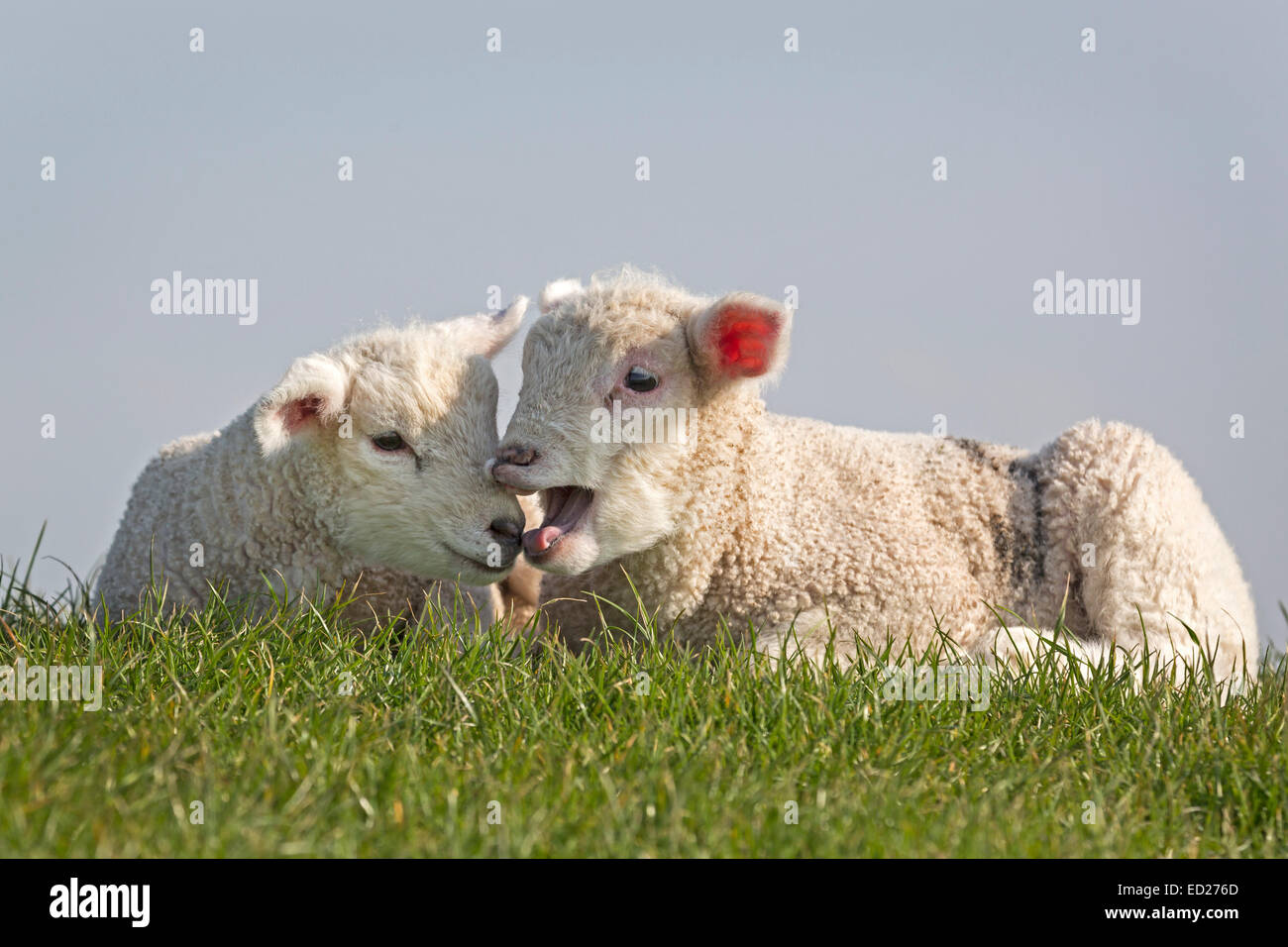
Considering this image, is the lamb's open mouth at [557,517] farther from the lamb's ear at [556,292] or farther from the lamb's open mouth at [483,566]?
the lamb's ear at [556,292]

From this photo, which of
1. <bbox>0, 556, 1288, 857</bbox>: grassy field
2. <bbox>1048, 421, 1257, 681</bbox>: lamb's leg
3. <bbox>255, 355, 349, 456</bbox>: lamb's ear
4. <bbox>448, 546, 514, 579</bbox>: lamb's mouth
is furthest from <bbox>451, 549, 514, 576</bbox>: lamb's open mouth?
<bbox>1048, 421, 1257, 681</bbox>: lamb's leg

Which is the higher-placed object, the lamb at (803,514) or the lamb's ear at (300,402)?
the lamb's ear at (300,402)

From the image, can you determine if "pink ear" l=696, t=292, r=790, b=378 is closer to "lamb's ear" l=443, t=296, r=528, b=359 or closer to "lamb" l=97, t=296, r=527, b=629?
"lamb" l=97, t=296, r=527, b=629

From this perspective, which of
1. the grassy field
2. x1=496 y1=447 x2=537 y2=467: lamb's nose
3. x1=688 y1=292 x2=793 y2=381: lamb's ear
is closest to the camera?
the grassy field

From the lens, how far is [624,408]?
4973 mm

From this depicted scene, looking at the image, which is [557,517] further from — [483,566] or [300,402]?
[300,402]

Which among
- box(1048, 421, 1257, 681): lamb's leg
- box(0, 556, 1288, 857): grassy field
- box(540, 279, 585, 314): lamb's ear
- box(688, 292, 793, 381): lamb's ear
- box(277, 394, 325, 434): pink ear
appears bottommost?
box(0, 556, 1288, 857): grassy field

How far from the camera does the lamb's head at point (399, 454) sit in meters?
5.08

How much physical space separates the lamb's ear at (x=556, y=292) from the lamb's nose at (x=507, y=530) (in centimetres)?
96

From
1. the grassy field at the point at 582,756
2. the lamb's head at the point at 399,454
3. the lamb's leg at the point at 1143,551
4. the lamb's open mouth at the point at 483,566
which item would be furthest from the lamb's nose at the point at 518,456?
the lamb's leg at the point at 1143,551

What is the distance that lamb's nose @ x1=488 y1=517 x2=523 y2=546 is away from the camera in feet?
16.7
